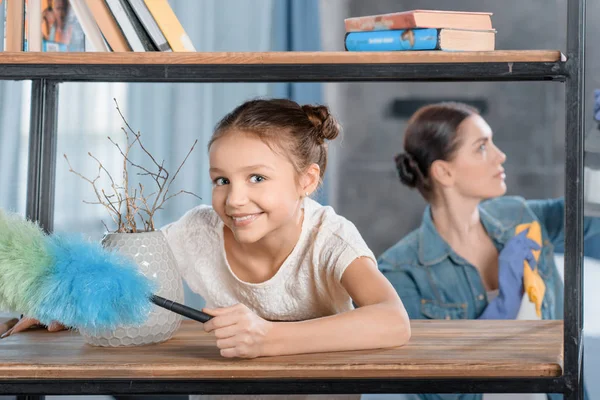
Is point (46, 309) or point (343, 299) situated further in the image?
point (343, 299)

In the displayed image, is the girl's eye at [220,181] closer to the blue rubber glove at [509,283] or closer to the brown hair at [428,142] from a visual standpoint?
the blue rubber glove at [509,283]

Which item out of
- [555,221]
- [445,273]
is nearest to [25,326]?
[445,273]

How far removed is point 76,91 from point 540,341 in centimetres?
214

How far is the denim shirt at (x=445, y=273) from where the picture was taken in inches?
102

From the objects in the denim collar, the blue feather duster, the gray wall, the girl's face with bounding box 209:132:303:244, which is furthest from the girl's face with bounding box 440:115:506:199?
the blue feather duster

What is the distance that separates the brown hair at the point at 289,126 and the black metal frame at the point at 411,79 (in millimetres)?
206

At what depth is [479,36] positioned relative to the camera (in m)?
1.17

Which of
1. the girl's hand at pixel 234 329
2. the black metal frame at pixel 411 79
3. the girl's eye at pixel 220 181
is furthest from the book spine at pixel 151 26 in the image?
the girl's hand at pixel 234 329

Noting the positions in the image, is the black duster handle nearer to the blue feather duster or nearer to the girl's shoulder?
the blue feather duster

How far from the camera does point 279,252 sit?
149cm

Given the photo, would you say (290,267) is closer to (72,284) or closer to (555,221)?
(72,284)

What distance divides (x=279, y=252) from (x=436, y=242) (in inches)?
52.8

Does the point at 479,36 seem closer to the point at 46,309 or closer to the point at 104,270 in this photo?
the point at 104,270

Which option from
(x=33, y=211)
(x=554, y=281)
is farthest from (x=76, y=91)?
(x=554, y=281)
